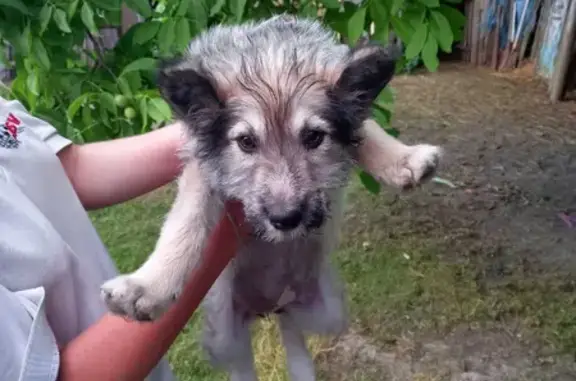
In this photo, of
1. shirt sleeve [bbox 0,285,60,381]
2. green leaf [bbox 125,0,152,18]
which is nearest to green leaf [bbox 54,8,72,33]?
green leaf [bbox 125,0,152,18]

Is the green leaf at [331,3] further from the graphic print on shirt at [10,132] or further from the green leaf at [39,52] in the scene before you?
the graphic print on shirt at [10,132]

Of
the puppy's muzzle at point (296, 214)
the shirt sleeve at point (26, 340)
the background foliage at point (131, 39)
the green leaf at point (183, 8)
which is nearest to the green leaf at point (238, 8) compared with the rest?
the background foliage at point (131, 39)

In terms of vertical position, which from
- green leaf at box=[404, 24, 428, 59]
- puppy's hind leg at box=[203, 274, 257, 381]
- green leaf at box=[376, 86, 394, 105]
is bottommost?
puppy's hind leg at box=[203, 274, 257, 381]

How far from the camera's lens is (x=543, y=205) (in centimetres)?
444

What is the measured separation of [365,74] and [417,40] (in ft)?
2.26

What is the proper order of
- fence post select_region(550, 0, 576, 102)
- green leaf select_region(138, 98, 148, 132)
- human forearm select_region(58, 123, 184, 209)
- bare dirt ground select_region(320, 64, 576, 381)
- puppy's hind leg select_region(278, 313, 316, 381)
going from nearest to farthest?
1. human forearm select_region(58, 123, 184, 209)
2. puppy's hind leg select_region(278, 313, 316, 381)
3. green leaf select_region(138, 98, 148, 132)
4. bare dirt ground select_region(320, 64, 576, 381)
5. fence post select_region(550, 0, 576, 102)

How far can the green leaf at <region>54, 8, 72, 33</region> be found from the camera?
2115mm

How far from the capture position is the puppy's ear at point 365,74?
5.04ft

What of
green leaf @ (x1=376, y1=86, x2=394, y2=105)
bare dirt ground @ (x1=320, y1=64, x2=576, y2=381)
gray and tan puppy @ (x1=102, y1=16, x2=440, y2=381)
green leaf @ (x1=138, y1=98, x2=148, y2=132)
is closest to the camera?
gray and tan puppy @ (x1=102, y1=16, x2=440, y2=381)

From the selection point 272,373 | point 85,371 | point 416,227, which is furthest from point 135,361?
point 416,227

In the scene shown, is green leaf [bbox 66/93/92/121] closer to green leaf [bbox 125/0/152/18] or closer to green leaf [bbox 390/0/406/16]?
green leaf [bbox 125/0/152/18]

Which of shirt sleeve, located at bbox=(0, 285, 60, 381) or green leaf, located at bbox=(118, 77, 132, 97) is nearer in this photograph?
shirt sleeve, located at bbox=(0, 285, 60, 381)

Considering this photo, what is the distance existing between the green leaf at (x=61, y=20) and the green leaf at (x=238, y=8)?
452mm

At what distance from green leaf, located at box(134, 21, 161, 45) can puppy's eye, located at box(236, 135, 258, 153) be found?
2.64ft
